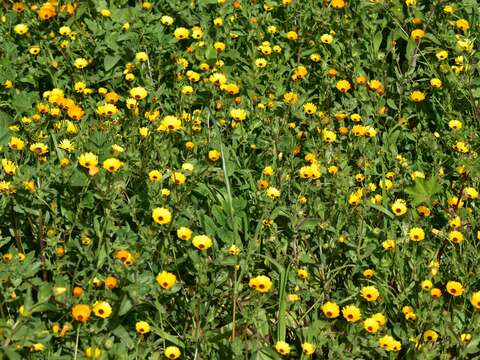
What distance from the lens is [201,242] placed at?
3.06 meters

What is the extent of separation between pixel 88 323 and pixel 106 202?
1.77 feet

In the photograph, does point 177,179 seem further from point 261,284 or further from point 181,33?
point 181,33

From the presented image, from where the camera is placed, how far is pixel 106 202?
312 centimetres

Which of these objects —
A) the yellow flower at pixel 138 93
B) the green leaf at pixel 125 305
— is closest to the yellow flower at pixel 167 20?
the yellow flower at pixel 138 93

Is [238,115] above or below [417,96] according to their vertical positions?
above

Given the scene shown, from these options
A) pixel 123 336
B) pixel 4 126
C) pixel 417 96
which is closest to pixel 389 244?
pixel 123 336

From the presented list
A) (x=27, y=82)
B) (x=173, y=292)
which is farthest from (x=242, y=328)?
(x=27, y=82)

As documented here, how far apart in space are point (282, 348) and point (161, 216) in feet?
2.26

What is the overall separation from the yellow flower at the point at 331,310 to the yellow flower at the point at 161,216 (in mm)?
690

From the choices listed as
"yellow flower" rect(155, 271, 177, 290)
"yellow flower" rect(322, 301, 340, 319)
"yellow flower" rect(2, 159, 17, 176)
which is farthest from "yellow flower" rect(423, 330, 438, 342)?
"yellow flower" rect(2, 159, 17, 176)

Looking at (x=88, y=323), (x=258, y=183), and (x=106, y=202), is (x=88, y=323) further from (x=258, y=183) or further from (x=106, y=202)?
(x=258, y=183)

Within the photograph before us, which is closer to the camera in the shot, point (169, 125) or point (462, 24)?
point (169, 125)

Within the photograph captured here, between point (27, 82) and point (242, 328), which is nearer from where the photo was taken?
point (242, 328)

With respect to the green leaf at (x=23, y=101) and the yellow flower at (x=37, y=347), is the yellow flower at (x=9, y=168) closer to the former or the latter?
the green leaf at (x=23, y=101)
